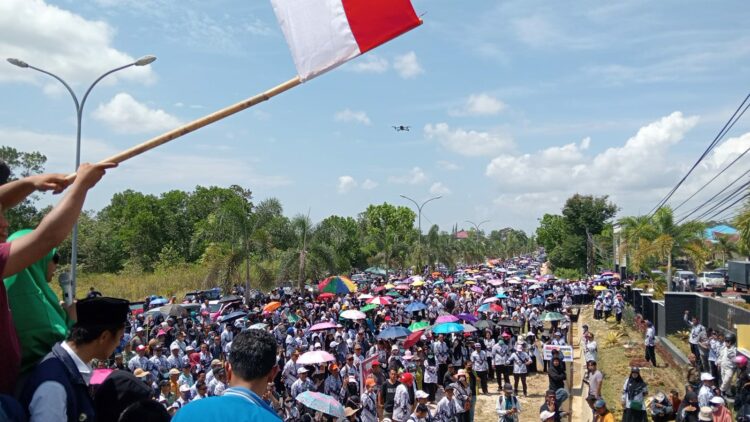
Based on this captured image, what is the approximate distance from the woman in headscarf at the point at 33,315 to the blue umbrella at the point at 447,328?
14.3 metres

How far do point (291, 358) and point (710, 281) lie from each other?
36674mm

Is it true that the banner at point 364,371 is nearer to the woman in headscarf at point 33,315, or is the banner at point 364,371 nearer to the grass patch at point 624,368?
the grass patch at point 624,368

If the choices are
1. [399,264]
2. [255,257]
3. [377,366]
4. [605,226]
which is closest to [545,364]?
[377,366]

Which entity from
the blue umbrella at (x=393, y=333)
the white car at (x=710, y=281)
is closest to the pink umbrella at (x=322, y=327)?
the blue umbrella at (x=393, y=333)

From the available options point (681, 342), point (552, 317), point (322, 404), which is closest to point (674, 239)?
point (681, 342)

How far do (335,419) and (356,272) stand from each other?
4767 cm

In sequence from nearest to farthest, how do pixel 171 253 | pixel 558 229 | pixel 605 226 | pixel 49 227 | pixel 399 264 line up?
pixel 49 227
pixel 399 264
pixel 171 253
pixel 605 226
pixel 558 229

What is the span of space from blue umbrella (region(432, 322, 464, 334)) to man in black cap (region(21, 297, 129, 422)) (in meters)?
14.2

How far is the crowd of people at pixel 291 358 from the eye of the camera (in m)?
2.14

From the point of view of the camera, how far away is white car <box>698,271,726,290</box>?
3906cm

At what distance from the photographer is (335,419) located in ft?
31.0

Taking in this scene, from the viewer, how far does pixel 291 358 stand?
13305 millimetres

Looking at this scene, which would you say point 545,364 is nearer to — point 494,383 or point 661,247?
point 494,383

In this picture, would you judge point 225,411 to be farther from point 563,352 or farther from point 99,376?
point 563,352
